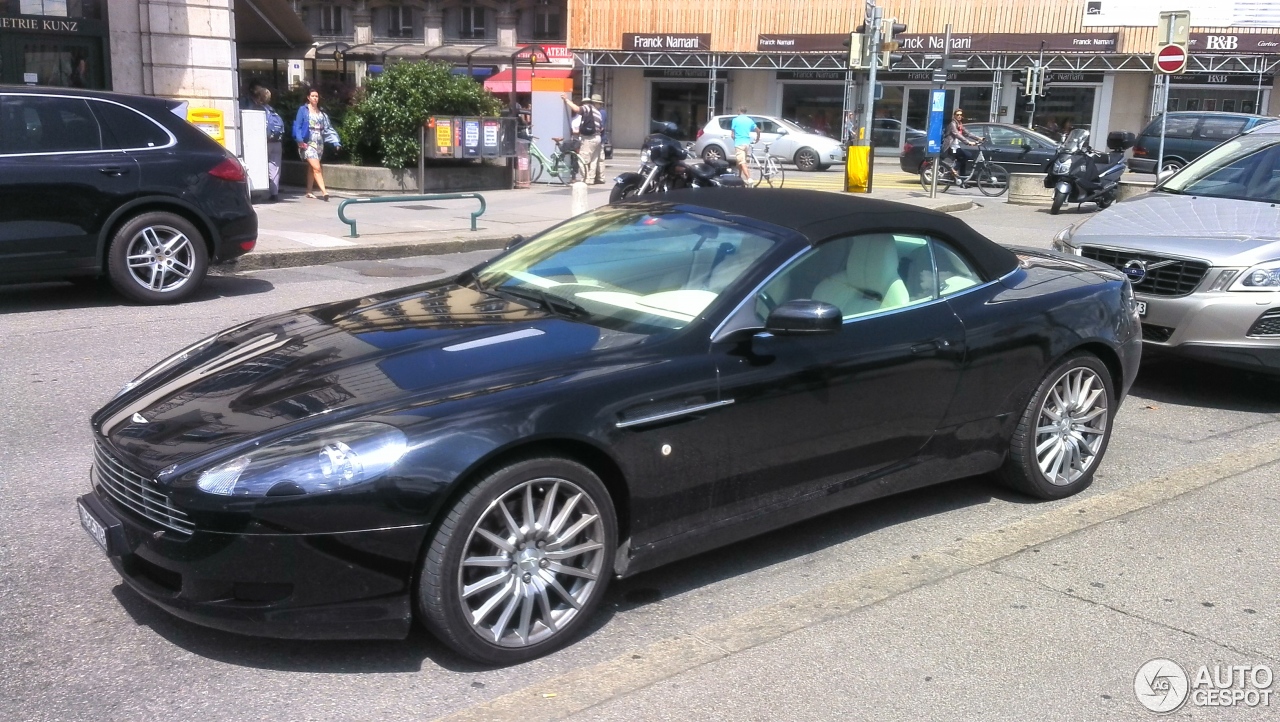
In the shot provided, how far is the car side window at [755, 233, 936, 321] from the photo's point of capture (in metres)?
4.51

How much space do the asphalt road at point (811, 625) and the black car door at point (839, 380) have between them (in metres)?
0.43

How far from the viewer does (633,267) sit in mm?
4801

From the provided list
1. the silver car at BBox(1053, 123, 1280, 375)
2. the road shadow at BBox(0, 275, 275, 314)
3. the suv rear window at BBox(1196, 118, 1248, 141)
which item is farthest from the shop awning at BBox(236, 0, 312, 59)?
the suv rear window at BBox(1196, 118, 1248, 141)

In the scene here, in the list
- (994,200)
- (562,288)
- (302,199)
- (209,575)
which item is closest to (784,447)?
(562,288)

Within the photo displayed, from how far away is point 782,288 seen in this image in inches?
176

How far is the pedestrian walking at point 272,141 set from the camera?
677 inches

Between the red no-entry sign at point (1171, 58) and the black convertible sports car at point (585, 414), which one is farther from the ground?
the red no-entry sign at point (1171, 58)

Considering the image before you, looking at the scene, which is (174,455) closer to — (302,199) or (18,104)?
(18,104)

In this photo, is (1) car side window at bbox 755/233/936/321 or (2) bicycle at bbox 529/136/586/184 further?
(2) bicycle at bbox 529/136/586/184

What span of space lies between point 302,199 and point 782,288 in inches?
570

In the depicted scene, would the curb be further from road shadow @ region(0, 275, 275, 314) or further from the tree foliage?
the tree foliage

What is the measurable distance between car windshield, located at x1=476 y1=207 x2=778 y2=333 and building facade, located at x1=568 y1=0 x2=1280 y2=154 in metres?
32.6

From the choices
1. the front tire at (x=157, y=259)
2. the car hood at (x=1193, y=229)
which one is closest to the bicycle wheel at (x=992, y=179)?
the car hood at (x=1193, y=229)

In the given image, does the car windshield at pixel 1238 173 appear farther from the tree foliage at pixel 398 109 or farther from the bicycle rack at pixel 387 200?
the tree foliage at pixel 398 109
